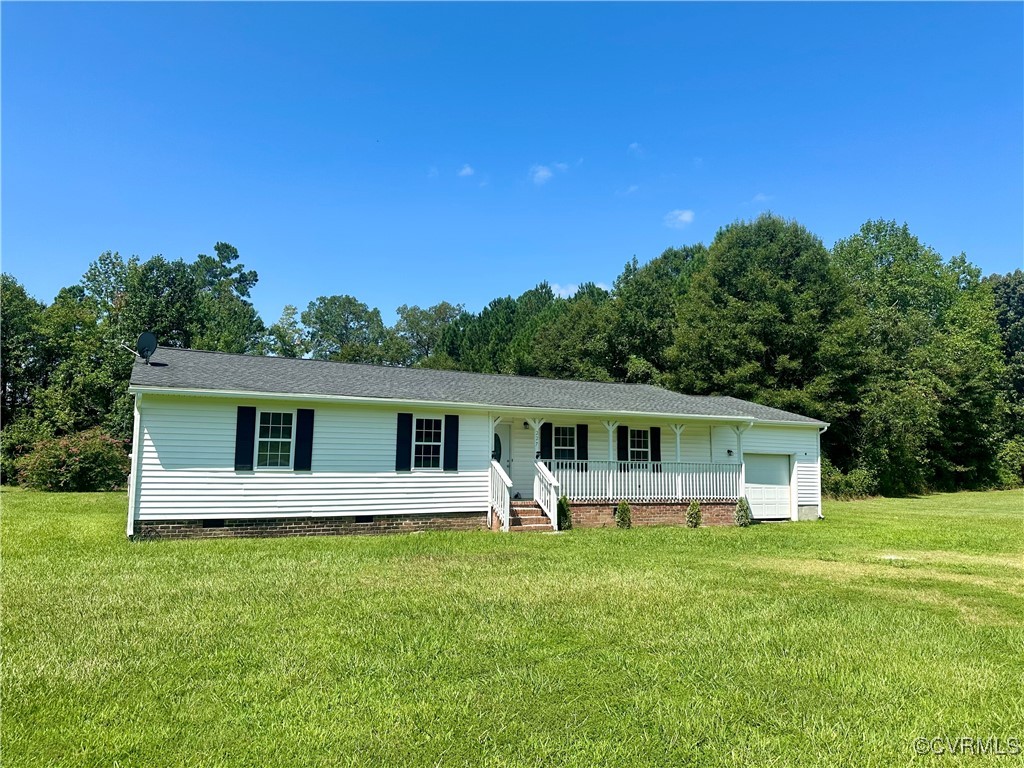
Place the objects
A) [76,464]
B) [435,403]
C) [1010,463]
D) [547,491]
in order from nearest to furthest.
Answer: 1. [435,403]
2. [547,491]
3. [76,464]
4. [1010,463]

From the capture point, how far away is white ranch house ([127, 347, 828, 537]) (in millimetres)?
12383

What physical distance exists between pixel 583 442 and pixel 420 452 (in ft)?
15.7

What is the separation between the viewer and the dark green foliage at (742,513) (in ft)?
54.4

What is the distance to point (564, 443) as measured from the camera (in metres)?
16.9

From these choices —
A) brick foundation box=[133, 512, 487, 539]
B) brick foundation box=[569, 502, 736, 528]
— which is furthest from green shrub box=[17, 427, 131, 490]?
brick foundation box=[569, 502, 736, 528]

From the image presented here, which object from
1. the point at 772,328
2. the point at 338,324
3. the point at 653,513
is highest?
the point at 338,324

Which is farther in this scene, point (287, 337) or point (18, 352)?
point (287, 337)

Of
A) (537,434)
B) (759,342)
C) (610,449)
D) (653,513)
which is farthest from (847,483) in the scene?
(537,434)

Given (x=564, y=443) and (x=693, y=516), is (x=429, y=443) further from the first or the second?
(x=693, y=516)

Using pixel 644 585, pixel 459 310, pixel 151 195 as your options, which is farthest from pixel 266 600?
pixel 459 310

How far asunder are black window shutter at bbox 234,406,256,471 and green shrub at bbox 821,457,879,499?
78.7 ft

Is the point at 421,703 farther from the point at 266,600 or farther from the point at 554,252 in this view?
the point at 554,252

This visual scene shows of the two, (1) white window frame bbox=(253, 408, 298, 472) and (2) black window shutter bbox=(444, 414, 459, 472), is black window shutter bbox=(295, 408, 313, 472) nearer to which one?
(1) white window frame bbox=(253, 408, 298, 472)

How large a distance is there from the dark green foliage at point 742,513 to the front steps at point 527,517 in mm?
5635
